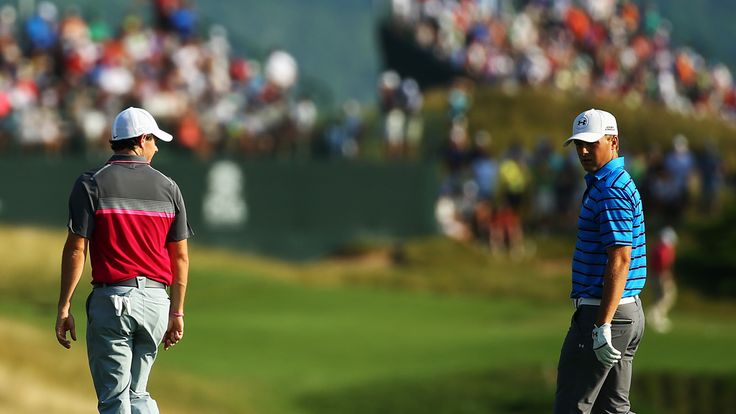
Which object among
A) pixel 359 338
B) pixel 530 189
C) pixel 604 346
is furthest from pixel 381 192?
pixel 604 346

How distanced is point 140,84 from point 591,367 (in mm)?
18975

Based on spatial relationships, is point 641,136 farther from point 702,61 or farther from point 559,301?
point 559,301

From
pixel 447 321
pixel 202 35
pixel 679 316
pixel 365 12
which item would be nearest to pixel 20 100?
A: pixel 202 35

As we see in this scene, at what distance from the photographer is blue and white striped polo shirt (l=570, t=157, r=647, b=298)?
593 cm

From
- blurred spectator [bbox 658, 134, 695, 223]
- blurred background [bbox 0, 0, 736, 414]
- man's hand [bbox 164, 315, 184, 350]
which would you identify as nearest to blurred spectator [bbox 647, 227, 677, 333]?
blurred background [bbox 0, 0, 736, 414]

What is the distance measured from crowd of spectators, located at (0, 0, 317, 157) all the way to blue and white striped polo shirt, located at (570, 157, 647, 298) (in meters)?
18.4

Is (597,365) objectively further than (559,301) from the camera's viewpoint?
No

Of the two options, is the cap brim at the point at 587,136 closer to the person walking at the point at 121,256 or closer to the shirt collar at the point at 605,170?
the shirt collar at the point at 605,170

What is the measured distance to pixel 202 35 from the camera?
88.1ft

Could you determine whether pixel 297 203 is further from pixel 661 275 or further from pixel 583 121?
pixel 583 121

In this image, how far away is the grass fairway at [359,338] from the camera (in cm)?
1419

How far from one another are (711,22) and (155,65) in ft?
99.9

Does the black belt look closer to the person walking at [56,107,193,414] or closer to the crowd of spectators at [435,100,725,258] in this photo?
the person walking at [56,107,193,414]

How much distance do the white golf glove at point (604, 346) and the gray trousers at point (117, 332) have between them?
2132 mm
